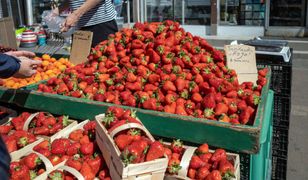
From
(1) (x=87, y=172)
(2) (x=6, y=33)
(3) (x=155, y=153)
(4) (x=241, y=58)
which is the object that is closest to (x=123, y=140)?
(3) (x=155, y=153)

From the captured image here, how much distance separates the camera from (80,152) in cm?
216

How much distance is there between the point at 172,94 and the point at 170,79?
0.55 ft

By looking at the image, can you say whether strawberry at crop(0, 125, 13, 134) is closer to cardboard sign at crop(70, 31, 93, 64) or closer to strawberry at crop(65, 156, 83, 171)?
strawberry at crop(65, 156, 83, 171)

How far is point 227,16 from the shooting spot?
40.5ft

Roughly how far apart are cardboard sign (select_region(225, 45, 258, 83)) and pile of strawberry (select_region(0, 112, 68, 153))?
1.36 meters

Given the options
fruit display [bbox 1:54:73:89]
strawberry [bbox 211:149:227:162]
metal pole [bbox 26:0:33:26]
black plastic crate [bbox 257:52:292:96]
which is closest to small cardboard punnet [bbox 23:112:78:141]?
strawberry [bbox 211:149:227:162]

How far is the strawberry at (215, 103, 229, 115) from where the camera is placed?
2.28 m

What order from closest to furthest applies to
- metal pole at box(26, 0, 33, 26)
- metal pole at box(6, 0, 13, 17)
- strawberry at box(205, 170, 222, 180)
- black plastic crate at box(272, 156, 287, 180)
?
strawberry at box(205, 170, 222, 180) → black plastic crate at box(272, 156, 287, 180) → metal pole at box(6, 0, 13, 17) → metal pole at box(26, 0, 33, 26)

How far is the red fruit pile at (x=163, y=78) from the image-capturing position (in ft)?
7.77

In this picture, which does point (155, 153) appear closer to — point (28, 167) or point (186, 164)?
point (186, 164)

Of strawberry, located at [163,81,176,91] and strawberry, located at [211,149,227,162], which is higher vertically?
strawberry, located at [163,81,176,91]

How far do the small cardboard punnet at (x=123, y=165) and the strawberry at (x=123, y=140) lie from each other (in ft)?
0.08

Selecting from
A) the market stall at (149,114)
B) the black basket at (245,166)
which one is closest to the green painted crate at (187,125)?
the market stall at (149,114)

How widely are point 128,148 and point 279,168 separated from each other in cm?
173
